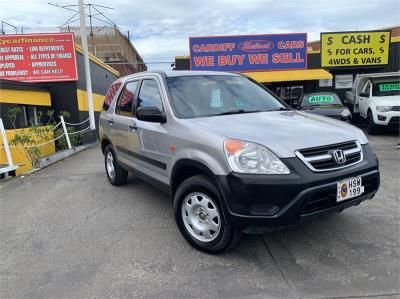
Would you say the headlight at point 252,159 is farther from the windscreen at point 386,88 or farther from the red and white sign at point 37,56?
the red and white sign at point 37,56

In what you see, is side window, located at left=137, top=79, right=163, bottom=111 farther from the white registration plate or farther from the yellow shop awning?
the yellow shop awning

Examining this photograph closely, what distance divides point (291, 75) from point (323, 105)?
7.06 meters

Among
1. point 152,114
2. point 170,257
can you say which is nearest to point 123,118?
point 152,114

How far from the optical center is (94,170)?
323 inches

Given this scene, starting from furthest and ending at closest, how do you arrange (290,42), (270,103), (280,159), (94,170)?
(290,42), (94,170), (270,103), (280,159)

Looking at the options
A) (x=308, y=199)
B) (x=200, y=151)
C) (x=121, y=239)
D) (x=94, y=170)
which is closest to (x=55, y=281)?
(x=121, y=239)

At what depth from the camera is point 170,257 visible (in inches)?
143

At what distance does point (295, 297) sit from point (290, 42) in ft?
59.8

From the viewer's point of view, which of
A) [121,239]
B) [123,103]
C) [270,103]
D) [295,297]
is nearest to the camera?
[295,297]

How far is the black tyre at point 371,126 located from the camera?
462 inches

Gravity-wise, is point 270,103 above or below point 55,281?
above

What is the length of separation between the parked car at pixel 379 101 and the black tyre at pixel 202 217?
9.45 metres

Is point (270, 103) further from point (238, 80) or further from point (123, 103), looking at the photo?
point (123, 103)

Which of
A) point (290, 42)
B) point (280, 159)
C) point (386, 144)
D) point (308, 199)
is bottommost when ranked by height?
point (386, 144)
